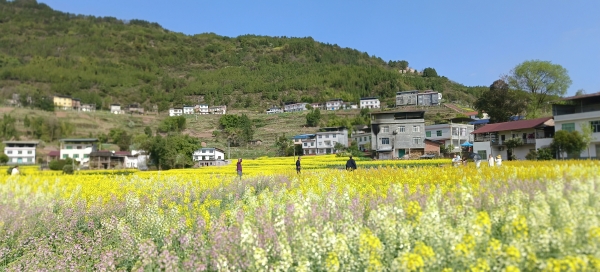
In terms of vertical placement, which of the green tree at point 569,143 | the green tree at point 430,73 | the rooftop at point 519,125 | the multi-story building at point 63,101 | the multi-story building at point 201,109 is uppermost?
the green tree at point 430,73

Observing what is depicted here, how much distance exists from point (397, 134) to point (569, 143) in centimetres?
2334

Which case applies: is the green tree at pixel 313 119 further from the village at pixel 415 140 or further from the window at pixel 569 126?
the window at pixel 569 126

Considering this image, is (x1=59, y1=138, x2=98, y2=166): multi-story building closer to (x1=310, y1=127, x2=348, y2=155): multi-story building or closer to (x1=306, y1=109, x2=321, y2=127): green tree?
(x1=310, y1=127, x2=348, y2=155): multi-story building

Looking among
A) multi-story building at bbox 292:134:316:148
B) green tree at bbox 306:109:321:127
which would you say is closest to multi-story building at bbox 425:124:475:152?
multi-story building at bbox 292:134:316:148

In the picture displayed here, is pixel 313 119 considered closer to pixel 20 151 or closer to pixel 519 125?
pixel 20 151

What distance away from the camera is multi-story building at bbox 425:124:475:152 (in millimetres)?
60197

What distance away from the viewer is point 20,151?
69562 mm

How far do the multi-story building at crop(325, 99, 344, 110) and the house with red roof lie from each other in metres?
89.4

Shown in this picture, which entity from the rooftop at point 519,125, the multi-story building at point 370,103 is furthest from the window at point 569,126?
the multi-story building at point 370,103

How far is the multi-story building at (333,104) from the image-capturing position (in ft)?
433

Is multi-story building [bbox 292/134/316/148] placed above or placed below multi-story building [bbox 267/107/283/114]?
below

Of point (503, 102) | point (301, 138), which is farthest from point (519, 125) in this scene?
point (301, 138)

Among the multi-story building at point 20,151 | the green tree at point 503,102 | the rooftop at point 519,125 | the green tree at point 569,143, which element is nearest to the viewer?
the green tree at point 569,143

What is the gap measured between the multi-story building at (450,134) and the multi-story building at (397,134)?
427 inches
